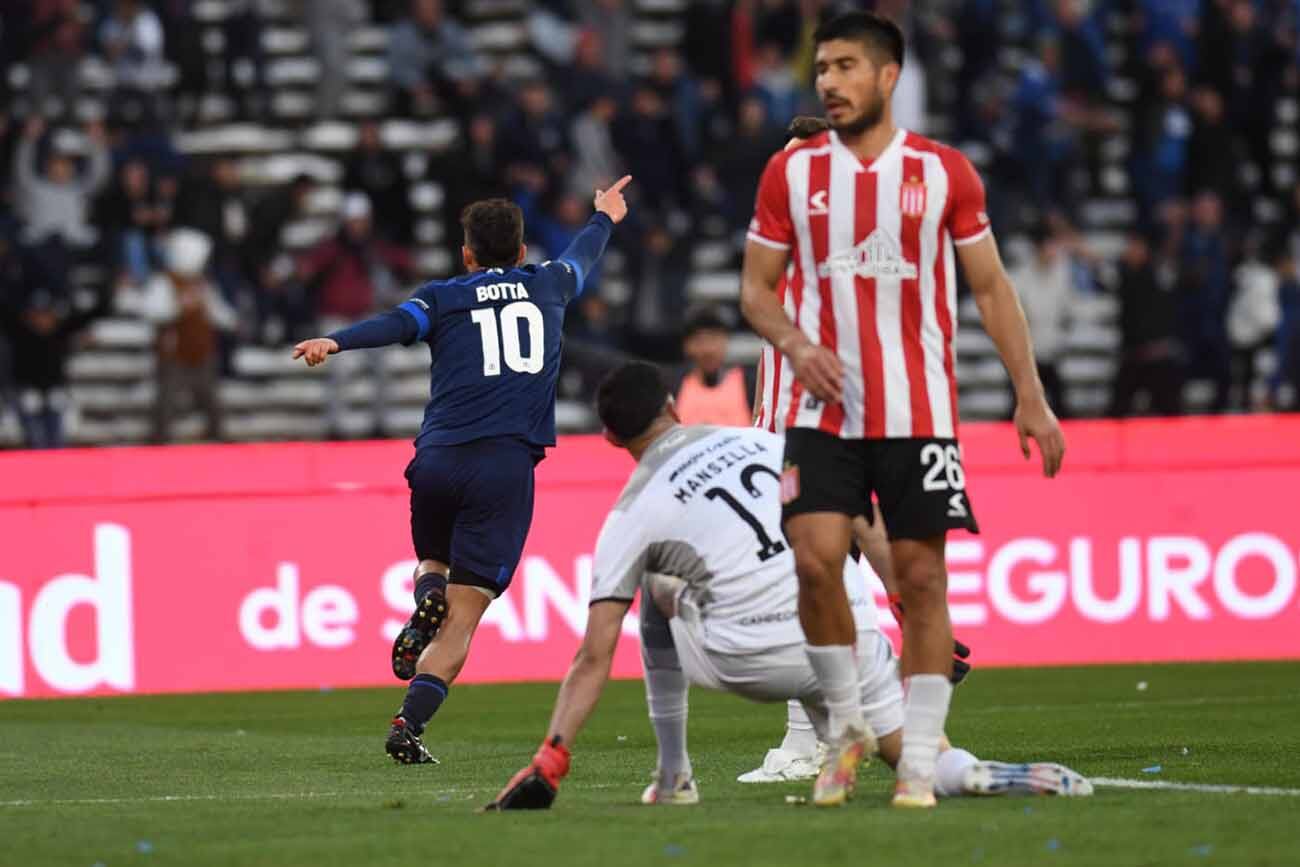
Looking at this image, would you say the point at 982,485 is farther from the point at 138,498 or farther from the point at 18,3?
the point at 18,3

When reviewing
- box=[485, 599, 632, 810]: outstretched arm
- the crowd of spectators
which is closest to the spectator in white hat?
the crowd of spectators

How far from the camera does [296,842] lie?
6.94m

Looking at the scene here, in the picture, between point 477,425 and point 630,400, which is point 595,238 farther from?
point 630,400

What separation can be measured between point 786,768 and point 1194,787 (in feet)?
4.83

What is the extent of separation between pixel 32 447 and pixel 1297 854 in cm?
1583

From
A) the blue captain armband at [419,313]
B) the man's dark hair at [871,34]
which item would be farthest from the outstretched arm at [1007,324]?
the blue captain armband at [419,313]

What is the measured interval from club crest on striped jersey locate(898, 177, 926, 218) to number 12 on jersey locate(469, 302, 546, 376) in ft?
10.8

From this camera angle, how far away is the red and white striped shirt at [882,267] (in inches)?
291

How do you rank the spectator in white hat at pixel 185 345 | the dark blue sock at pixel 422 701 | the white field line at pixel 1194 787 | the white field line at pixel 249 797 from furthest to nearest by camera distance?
the spectator in white hat at pixel 185 345 < the dark blue sock at pixel 422 701 < the white field line at pixel 249 797 < the white field line at pixel 1194 787

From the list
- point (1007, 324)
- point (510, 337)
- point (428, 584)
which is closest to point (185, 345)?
point (428, 584)

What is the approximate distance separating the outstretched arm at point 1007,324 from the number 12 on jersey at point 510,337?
326 cm

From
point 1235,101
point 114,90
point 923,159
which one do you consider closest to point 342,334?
point 923,159

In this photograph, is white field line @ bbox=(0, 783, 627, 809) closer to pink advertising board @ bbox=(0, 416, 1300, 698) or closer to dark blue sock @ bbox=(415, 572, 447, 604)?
dark blue sock @ bbox=(415, 572, 447, 604)

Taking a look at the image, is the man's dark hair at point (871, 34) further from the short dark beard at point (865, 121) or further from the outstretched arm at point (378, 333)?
the outstretched arm at point (378, 333)
